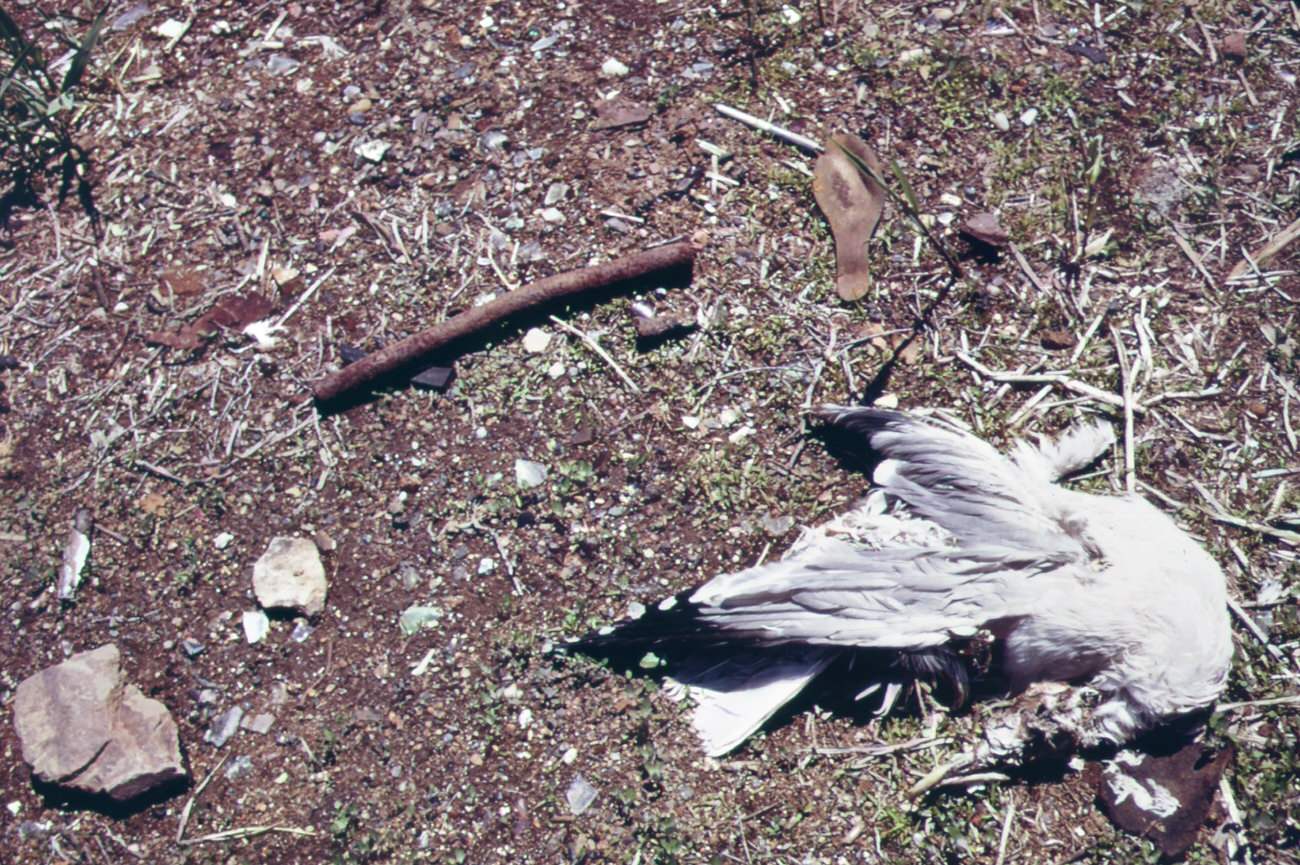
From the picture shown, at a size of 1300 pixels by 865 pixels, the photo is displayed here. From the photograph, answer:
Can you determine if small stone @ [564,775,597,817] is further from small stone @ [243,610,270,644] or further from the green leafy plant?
the green leafy plant

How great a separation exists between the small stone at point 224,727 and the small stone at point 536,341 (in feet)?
3.78

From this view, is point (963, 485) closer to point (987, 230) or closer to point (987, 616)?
point (987, 616)

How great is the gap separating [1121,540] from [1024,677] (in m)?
0.38

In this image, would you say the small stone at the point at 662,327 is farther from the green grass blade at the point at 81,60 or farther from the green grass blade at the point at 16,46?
the green grass blade at the point at 16,46

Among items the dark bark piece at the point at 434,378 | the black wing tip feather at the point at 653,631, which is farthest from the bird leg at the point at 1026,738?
the dark bark piece at the point at 434,378

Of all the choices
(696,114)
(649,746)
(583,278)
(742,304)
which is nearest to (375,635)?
(649,746)

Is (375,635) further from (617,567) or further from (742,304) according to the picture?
(742,304)

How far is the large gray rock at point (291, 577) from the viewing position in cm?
241

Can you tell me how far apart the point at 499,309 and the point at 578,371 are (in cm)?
27

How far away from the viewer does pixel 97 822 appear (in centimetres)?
228

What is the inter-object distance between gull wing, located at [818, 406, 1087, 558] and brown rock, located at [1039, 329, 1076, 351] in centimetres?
41

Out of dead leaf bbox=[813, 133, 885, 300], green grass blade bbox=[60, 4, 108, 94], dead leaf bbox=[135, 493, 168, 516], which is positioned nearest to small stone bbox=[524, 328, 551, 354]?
dead leaf bbox=[813, 133, 885, 300]

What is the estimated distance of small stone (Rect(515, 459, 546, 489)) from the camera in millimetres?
2500

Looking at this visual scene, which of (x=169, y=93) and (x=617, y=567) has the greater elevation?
(x=169, y=93)
